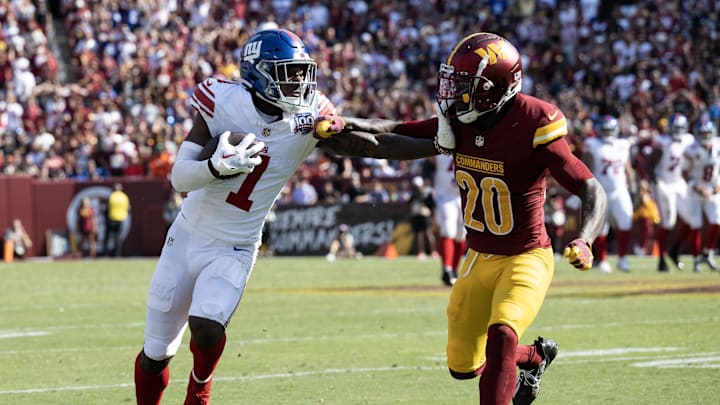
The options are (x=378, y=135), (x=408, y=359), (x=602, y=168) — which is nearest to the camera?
(x=378, y=135)

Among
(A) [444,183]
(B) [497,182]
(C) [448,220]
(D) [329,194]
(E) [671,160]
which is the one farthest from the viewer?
(D) [329,194]

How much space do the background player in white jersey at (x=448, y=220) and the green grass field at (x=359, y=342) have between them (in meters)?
0.33

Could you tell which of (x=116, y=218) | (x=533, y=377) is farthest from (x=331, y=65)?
(x=533, y=377)

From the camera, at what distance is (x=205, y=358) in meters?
5.57

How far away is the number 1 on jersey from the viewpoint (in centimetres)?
584

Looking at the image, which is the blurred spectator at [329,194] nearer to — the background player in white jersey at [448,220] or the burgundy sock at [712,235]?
the background player in white jersey at [448,220]

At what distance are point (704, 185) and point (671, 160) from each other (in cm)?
69

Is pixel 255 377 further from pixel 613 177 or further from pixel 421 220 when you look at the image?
pixel 421 220

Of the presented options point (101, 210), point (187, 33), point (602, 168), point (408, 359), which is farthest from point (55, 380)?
point (187, 33)

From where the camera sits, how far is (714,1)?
2770 centimetres

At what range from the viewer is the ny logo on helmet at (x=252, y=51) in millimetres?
5879

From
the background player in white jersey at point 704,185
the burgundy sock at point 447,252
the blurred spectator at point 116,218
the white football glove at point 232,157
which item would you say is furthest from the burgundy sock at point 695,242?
the white football glove at point 232,157

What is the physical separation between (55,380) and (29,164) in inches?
648

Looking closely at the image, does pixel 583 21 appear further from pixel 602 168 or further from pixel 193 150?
pixel 193 150
